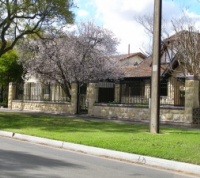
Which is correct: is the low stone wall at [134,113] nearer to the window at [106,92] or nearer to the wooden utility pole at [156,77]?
the window at [106,92]

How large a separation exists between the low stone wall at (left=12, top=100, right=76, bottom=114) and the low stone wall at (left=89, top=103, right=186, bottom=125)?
2998 millimetres

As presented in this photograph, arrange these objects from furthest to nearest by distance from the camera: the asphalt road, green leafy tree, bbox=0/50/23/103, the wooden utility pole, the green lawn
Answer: green leafy tree, bbox=0/50/23/103 < the wooden utility pole < the green lawn < the asphalt road

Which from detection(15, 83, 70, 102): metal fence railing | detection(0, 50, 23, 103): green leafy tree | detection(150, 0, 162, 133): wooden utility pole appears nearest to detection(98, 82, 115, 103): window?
detection(15, 83, 70, 102): metal fence railing

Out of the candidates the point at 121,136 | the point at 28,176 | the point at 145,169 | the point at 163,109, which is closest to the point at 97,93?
the point at 163,109

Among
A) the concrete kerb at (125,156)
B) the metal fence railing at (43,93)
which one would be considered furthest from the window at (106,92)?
the concrete kerb at (125,156)

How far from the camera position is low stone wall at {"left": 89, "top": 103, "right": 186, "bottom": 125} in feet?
65.6

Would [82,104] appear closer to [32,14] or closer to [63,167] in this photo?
[32,14]

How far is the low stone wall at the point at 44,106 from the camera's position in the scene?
27655 millimetres

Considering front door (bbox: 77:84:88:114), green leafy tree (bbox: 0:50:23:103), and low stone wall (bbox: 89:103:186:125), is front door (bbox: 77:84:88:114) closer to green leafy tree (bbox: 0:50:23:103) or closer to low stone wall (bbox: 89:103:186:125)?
low stone wall (bbox: 89:103:186:125)

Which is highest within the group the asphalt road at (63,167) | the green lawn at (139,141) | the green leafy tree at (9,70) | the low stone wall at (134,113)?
the green leafy tree at (9,70)

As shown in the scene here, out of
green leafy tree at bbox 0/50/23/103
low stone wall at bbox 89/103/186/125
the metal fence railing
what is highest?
green leafy tree at bbox 0/50/23/103

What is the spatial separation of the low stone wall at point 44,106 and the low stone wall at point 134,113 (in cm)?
300

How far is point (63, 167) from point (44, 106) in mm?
21191

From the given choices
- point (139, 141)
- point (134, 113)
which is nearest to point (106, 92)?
point (134, 113)
